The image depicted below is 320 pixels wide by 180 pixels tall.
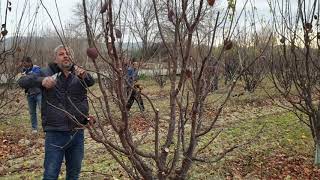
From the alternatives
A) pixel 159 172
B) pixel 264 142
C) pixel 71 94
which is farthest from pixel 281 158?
pixel 159 172

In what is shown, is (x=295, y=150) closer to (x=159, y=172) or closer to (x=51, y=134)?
(x=51, y=134)

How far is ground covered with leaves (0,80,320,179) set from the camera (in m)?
5.16

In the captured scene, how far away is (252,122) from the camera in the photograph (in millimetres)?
9578

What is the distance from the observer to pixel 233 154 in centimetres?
603

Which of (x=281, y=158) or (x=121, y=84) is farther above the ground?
(x=121, y=84)

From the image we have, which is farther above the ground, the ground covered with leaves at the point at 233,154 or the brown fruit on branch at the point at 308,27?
the brown fruit on branch at the point at 308,27

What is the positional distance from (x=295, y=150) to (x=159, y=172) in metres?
4.66

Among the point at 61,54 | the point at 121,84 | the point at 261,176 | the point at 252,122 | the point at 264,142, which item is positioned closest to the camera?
the point at 121,84

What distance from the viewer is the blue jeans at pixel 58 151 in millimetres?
3494

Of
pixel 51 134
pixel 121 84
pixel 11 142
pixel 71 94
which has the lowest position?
pixel 11 142

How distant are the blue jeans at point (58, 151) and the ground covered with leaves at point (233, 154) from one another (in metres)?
0.30

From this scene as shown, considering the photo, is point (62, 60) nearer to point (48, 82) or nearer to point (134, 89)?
point (48, 82)

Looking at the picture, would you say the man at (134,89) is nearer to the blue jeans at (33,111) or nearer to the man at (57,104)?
the man at (57,104)

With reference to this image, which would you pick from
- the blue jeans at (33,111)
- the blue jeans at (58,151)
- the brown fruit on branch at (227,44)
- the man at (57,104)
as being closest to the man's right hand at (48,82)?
the man at (57,104)
